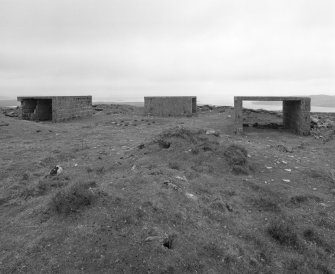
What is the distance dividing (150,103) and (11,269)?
20.5 m

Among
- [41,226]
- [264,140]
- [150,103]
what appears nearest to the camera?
[41,226]

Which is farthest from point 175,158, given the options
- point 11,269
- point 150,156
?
point 11,269

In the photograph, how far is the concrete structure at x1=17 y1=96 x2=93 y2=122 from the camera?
19.9 m

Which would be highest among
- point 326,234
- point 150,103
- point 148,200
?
point 150,103

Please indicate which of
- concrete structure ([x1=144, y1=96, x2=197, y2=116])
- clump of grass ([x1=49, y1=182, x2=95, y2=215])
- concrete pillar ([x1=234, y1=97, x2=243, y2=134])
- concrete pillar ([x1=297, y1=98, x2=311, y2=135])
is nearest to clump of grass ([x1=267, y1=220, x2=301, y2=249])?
clump of grass ([x1=49, y1=182, x2=95, y2=215])

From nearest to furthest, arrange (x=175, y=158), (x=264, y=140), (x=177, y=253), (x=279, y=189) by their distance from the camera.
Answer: (x=177, y=253), (x=279, y=189), (x=175, y=158), (x=264, y=140)

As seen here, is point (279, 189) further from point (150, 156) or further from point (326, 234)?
point (150, 156)

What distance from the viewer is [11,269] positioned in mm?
3814

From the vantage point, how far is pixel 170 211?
5.11 m

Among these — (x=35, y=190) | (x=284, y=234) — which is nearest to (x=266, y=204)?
(x=284, y=234)

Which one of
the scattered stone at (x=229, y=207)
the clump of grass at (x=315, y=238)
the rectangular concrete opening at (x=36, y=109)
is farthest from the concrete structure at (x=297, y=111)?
the rectangular concrete opening at (x=36, y=109)

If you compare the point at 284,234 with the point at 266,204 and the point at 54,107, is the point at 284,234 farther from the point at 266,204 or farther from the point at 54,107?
the point at 54,107

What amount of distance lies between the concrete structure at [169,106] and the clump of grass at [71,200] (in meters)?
18.0

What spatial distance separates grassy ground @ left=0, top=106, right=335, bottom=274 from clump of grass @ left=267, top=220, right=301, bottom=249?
0.05 ft
